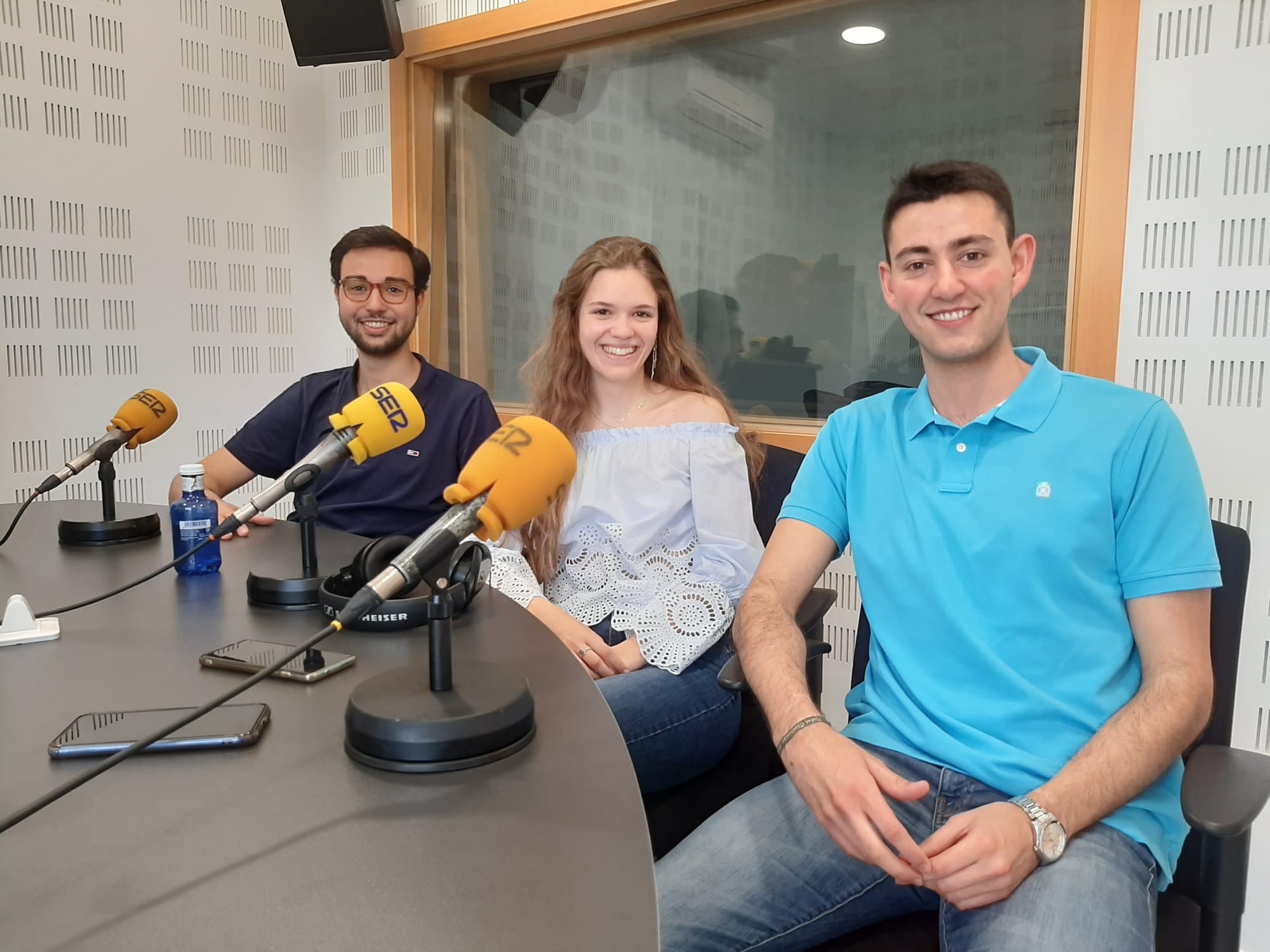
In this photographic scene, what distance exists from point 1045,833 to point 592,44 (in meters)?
2.76

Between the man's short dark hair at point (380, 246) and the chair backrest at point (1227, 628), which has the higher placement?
the man's short dark hair at point (380, 246)

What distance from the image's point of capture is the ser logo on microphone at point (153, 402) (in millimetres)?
1684

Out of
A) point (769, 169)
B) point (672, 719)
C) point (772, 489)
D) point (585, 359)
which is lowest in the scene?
point (672, 719)

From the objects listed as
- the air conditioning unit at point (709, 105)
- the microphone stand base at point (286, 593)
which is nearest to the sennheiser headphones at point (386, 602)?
the microphone stand base at point (286, 593)

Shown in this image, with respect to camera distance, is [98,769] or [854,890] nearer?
[98,769]

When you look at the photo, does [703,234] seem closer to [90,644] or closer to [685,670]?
[685,670]

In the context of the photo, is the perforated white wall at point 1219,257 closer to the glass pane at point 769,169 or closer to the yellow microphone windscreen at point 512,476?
the glass pane at point 769,169

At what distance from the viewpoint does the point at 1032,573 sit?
1.26m

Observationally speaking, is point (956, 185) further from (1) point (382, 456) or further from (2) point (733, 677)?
(1) point (382, 456)

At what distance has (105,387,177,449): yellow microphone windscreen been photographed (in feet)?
5.46

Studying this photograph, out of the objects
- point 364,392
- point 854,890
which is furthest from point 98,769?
point 364,392

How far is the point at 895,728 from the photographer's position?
4.38 feet

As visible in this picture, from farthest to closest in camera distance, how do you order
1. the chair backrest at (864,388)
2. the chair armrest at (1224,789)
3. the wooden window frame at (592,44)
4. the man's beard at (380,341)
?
1. the chair backrest at (864,388)
2. the man's beard at (380,341)
3. the wooden window frame at (592,44)
4. the chair armrest at (1224,789)

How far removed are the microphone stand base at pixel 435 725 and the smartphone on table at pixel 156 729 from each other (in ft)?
0.31
